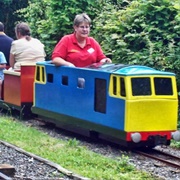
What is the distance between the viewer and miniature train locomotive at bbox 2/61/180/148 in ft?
28.7

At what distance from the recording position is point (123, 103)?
28.7 feet

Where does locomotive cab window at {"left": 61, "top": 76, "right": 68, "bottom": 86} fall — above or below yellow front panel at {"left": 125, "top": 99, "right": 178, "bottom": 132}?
above

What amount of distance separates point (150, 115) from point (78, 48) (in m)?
2.10

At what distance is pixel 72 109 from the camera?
10.1 metres

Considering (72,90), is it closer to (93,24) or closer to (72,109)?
(72,109)

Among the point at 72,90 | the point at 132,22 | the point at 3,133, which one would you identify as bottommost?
the point at 3,133

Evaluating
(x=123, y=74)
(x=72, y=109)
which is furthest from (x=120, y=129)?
(x=72, y=109)

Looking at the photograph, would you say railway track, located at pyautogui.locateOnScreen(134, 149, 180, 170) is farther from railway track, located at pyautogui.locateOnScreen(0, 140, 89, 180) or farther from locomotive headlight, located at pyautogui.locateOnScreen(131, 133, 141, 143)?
railway track, located at pyautogui.locateOnScreen(0, 140, 89, 180)

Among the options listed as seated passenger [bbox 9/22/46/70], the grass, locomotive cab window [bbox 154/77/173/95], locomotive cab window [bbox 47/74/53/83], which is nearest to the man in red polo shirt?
locomotive cab window [bbox 47/74/53/83]

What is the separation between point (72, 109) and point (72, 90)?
30cm

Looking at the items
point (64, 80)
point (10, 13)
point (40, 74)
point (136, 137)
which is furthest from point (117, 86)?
point (10, 13)

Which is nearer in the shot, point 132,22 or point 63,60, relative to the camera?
point 63,60

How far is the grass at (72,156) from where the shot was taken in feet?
24.7

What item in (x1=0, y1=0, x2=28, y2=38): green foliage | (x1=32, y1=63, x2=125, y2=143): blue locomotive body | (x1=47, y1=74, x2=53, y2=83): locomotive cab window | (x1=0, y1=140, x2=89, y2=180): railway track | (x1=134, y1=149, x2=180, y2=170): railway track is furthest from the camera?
(x1=0, y1=0, x2=28, y2=38): green foliage
